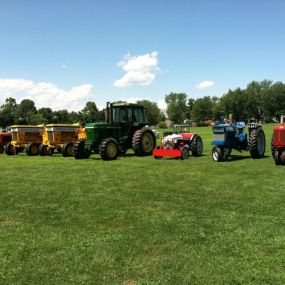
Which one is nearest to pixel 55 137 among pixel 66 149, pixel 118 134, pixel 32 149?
pixel 32 149

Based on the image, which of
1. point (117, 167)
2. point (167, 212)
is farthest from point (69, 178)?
point (167, 212)

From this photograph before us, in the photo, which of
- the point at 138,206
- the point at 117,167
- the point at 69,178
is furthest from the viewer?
the point at 117,167

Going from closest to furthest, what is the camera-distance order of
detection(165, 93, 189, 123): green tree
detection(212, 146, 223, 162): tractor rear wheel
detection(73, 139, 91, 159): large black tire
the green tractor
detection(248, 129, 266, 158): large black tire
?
detection(212, 146, 223, 162): tractor rear wheel < detection(248, 129, 266, 158): large black tire < the green tractor < detection(73, 139, 91, 159): large black tire < detection(165, 93, 189, 123): green tree

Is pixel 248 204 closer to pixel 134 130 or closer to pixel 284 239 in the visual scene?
pixel 284 239

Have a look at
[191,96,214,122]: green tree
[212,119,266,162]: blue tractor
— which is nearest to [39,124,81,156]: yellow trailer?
[212,119,266,162]: blue tractor

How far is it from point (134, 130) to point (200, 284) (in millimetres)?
15162

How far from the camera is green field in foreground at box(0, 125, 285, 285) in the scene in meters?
4.28

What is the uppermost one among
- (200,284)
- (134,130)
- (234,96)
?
(234,96)

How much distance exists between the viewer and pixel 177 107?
153 m

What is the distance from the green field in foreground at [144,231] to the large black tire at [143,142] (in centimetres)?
737

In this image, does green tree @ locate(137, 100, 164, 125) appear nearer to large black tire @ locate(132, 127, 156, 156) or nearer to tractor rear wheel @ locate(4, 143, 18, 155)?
tractor rear wheel @ locate(4, 143, 18, 155)

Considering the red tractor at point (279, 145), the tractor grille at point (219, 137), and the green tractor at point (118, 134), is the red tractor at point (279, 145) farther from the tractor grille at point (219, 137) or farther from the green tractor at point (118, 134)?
the green tractor at point (118, 134)

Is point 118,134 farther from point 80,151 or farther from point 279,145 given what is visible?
point 279,145

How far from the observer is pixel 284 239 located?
514 cm
